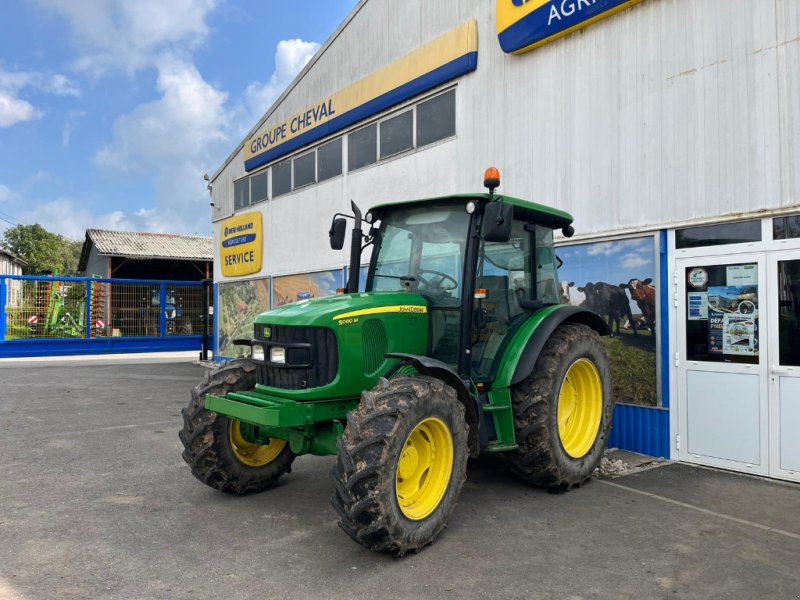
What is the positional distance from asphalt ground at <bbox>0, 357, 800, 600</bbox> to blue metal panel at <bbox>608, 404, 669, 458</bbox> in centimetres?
36

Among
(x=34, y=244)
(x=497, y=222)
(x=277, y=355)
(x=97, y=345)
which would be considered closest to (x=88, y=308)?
(x=97, y=345)

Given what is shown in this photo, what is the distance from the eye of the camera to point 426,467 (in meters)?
4.17

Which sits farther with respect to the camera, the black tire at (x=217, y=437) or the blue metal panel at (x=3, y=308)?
the blue metal panel at (x=3, y=308)

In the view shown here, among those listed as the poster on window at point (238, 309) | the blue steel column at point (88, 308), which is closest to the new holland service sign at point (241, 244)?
the poster on window at point (238, 309)

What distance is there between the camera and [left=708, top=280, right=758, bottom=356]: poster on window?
5738mm

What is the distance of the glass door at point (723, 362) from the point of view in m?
5.69

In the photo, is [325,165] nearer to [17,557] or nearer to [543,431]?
[543,431]

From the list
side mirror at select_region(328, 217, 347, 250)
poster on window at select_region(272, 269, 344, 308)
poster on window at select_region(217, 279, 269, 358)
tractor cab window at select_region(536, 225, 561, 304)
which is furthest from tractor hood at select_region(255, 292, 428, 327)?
poster on window at select_region(217, 279, 269, 358)

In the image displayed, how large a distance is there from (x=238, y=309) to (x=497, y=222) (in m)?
12.0

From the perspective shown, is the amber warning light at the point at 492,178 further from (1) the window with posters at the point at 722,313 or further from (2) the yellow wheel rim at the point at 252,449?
(1) the window with posters at the point at 722,313

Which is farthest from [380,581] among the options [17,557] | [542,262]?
[542,262]

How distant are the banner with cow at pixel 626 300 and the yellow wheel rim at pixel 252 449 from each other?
3766 mm

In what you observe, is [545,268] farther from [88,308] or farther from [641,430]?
[88,308]

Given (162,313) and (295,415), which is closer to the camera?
(295,415)
